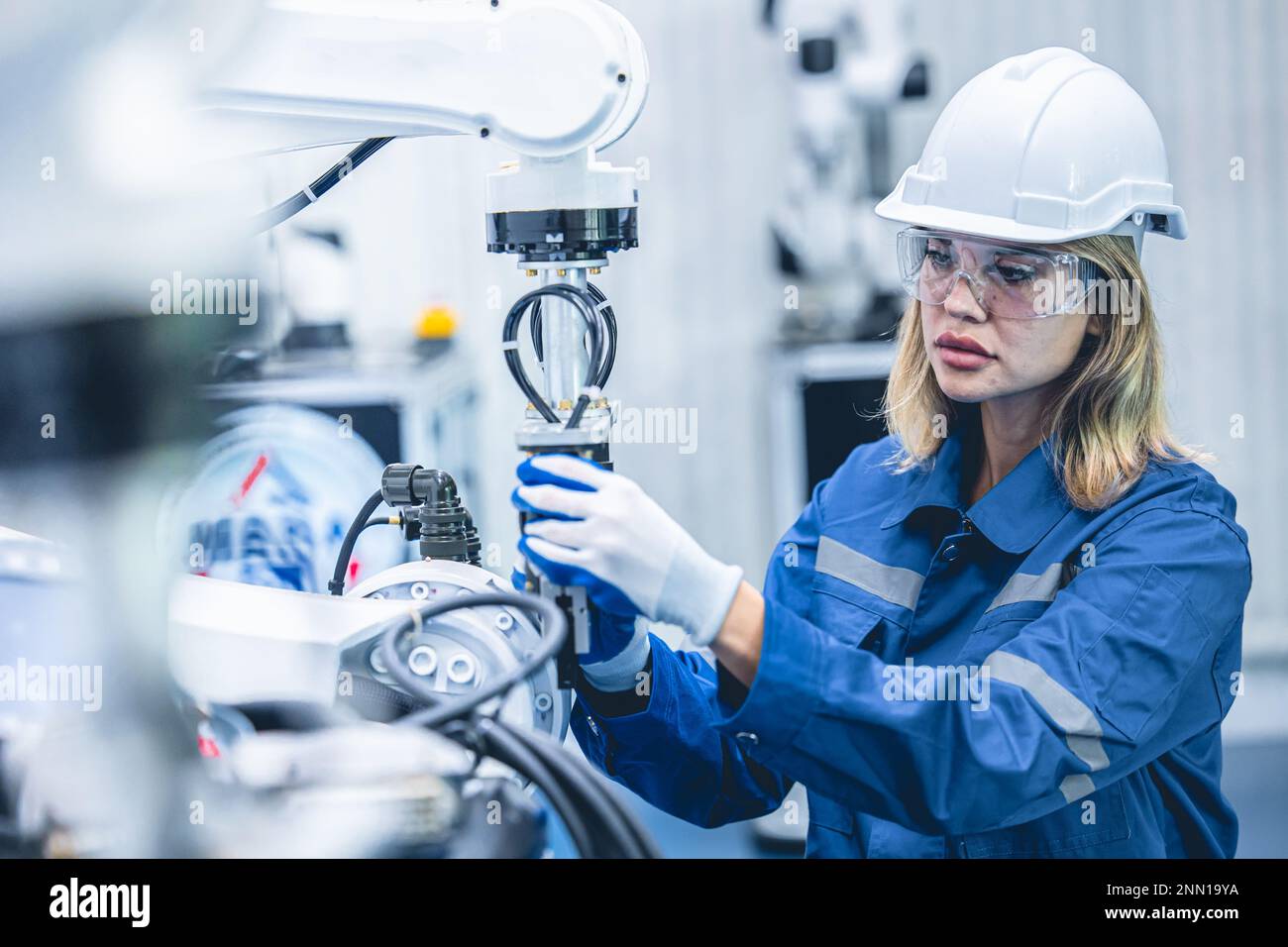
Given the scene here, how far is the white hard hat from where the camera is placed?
1072mm

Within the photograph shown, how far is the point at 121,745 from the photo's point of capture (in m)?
1.09

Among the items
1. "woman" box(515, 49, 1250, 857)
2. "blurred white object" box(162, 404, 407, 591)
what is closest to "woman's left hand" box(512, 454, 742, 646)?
"woman" box(515, 49, 1250, 857)

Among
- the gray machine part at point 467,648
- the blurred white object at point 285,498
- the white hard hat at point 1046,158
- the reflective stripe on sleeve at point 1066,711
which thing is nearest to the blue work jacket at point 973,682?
the reflective stripe on sleeve at point 1066,711

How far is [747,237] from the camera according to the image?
274 centimetres

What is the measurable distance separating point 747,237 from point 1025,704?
192 cm

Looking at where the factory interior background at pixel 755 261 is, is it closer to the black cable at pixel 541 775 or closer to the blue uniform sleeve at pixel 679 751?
the blue uniform sleeve at pixel 679 751

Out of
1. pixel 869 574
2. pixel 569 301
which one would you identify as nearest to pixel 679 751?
pixel 869 574

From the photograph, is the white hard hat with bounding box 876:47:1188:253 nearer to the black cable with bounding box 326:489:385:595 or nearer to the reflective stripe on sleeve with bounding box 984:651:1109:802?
the reflective stripe on sleeve with bounding box 984:651:1109:802

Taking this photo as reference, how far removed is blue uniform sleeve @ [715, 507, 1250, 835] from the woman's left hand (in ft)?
0.18

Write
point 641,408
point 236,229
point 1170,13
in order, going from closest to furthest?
point 236,229, point 1170,13, point 641,408

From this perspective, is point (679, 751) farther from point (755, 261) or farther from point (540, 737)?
point (755, 261)
